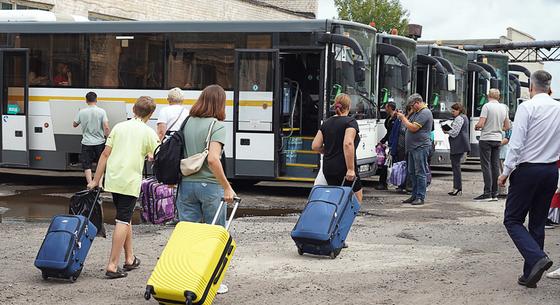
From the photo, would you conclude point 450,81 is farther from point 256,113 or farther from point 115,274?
point 115,274

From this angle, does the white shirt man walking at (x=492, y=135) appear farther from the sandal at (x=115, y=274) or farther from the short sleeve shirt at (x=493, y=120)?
the sandal at (x=115, y=274)

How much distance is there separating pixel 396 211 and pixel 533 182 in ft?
19.6

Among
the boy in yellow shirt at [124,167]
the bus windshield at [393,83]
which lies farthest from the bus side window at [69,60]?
the boy in yellow shirt at [124,167]

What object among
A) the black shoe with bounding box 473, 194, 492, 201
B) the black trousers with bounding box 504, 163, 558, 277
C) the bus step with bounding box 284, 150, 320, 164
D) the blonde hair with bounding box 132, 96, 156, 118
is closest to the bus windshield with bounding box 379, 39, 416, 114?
the bus step with bounding box 284, 150, 320, 164

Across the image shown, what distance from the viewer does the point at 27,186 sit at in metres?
17.1

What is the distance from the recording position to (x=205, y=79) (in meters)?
15.7

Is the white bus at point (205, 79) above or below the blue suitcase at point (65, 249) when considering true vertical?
above

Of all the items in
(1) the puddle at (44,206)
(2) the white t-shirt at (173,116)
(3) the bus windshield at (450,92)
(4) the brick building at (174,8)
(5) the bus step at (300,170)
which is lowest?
(1) the puddle at (44,206)

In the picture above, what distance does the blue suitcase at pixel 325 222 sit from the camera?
29.0 feet

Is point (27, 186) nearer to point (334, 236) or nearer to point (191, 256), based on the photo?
point (334, 236)

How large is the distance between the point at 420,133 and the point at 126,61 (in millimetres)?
6088

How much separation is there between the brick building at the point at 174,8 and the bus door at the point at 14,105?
4964 mm

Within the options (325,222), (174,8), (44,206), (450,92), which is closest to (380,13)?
(174,8)

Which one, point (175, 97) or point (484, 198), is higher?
point (175, 97)
